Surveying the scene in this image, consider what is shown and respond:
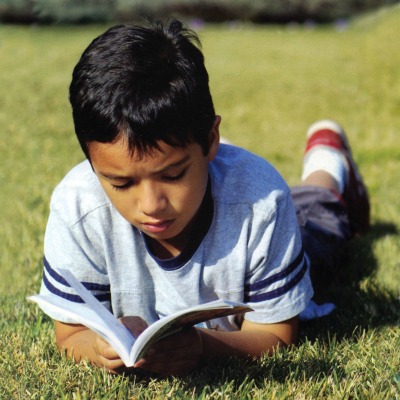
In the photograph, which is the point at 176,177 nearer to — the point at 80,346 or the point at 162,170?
the point at 162,170

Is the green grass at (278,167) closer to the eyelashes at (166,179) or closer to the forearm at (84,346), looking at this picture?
the forearm at (84,346)

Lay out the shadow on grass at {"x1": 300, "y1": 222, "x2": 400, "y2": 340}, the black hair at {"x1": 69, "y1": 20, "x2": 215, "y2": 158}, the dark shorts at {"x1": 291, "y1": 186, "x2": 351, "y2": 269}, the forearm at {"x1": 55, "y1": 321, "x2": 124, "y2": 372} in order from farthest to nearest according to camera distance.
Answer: the dark shorts at {"x1": 291, "y1": 186, "x2": 351, "y2": 269} < the shadow on grass at {"x1": 300, "y1": 222, "x2": 400, "y2": 340} < the forearm at {"x1": 55, "y1": 321, "x2": 124, "y2": 372} < the black hair at {"x1": 69, "y1": 20, "x2": 215, "y2": 158}

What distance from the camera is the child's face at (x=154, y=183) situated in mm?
2162

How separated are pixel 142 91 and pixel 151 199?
31 cm

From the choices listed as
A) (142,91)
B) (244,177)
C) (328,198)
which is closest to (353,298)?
(328,198)

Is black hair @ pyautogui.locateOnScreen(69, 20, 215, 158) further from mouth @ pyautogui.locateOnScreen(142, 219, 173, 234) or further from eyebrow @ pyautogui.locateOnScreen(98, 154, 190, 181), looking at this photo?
mouth @ pyautogui.locateOnScreen(142, 219, 173, 234)

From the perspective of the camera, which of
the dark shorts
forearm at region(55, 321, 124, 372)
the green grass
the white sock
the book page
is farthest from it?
the white sock

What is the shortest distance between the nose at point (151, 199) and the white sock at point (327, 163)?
1852 millimetres

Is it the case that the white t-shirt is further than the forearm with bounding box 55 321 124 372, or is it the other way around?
the white t-shirt

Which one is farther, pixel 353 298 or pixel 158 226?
pixel 353 298

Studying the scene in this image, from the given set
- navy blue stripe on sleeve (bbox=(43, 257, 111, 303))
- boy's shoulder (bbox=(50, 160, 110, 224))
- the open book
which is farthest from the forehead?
navy blue stripe on sleeve (bbox=(43, 257, 111, 303))

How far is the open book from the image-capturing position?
6.25 feet

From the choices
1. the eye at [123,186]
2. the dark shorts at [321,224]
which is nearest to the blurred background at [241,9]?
the dark shorts at [321,224]

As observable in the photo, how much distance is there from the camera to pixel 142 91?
2168 millimetres
